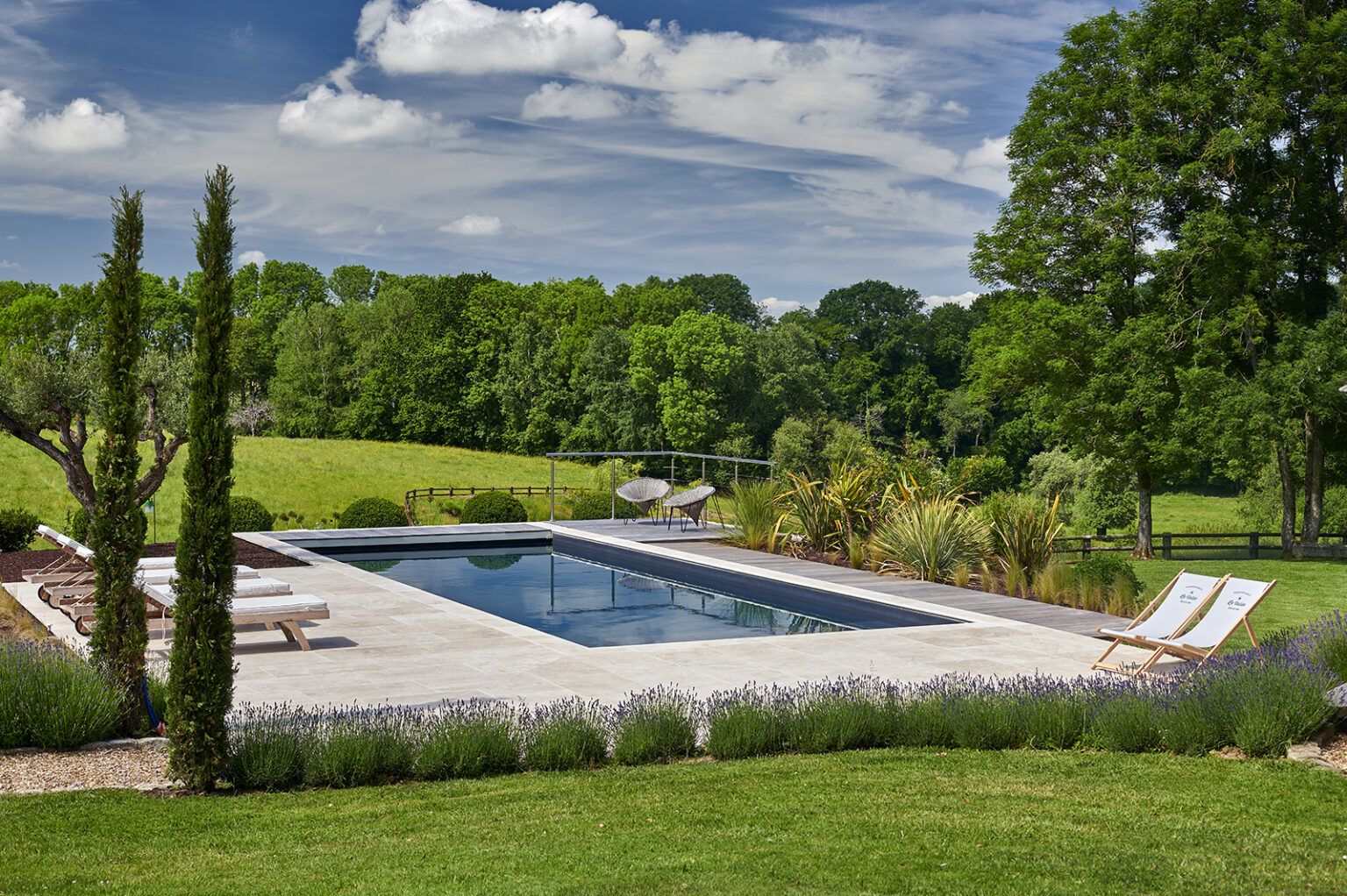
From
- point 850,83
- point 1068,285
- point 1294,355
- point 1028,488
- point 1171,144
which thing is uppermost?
point 850,83

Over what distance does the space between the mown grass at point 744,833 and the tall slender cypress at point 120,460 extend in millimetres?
1194

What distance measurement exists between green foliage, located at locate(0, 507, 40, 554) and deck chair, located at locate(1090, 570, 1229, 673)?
15.2m

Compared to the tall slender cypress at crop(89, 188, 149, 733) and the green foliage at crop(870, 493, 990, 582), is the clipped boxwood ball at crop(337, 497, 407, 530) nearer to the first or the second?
the green foliage at crop(870, 493, 990, 582)

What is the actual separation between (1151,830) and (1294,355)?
64.1 ft

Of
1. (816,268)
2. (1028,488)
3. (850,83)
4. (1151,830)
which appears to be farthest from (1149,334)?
(816,268)

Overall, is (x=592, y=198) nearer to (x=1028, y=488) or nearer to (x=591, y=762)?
(x=1028, y=488)

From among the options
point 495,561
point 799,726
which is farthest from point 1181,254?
point 799,726

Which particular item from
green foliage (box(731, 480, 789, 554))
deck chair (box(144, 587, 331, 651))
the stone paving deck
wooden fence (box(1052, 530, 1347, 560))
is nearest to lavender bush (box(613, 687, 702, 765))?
the stone paving deck

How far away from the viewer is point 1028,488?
45.0 meters

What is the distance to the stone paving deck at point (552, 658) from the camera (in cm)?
812

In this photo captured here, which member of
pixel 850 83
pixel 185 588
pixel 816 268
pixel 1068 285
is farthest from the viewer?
pixel 816 268

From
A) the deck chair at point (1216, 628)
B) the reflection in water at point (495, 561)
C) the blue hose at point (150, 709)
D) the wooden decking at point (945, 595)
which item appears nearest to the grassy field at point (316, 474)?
the reflection in water at point (495, 561)

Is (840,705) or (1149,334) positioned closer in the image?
(840,705)

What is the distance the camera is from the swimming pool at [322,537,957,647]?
38.9 feet
